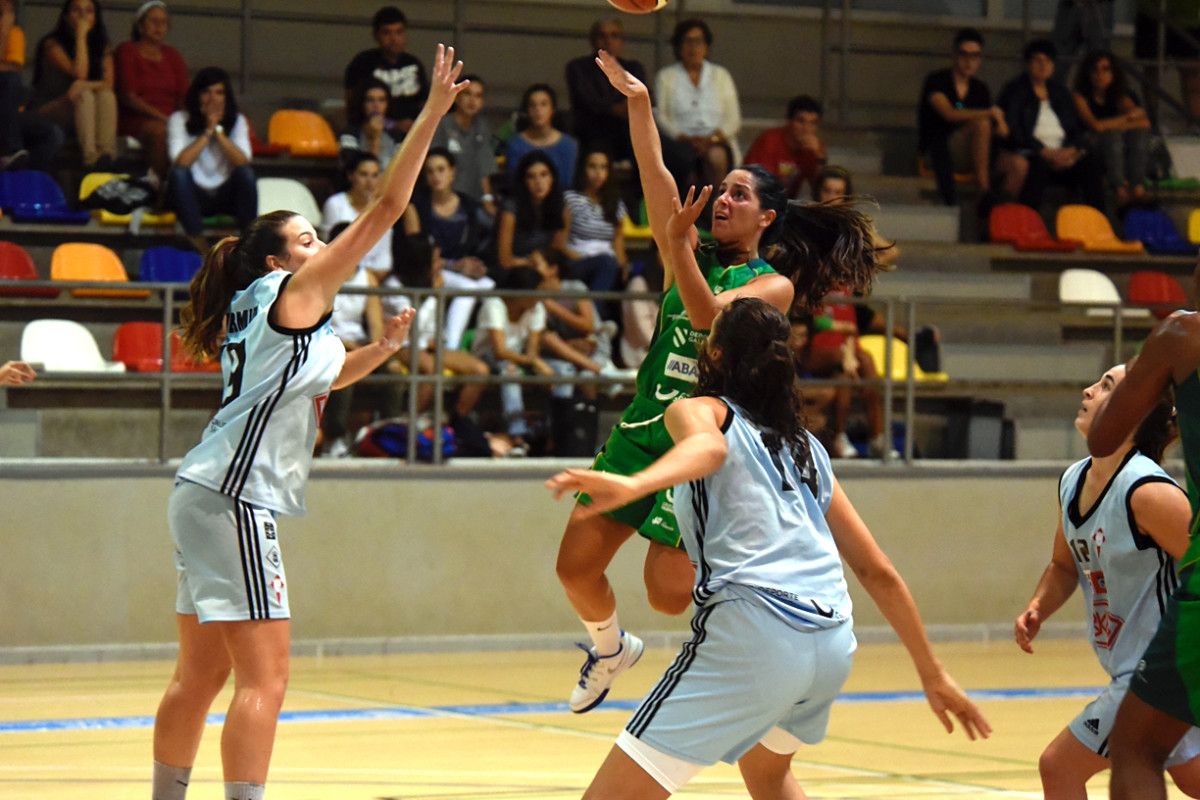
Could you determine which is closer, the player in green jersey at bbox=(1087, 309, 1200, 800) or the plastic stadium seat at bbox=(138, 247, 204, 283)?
the player in green jersey at bbox=(1087, 309, 1200, 800)

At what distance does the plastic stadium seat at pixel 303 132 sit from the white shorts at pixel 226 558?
25.7 feet

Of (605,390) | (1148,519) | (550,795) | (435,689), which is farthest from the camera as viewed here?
(605,390)

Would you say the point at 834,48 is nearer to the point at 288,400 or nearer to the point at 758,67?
the point at 758,67

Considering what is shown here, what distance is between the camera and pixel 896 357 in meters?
11.4

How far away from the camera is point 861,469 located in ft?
34.8

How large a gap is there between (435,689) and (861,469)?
3128 mm

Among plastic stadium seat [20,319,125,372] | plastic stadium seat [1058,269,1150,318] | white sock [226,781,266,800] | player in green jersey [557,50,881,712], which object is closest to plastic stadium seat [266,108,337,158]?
plastic stadium seat [20,319,125,372]

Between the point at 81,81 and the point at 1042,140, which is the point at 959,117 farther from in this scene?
the point at 81,81

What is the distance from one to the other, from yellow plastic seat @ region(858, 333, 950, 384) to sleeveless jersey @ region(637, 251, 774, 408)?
562 cm

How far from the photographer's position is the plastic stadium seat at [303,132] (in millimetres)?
12344

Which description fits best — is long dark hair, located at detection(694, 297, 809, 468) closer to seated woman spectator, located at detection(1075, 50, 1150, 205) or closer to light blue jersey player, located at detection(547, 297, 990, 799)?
light blue jersey player, located at detection(547, 297, 990, 799)

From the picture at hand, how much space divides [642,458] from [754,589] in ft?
4.95

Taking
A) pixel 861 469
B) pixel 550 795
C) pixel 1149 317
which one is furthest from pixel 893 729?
pixel 1149 317

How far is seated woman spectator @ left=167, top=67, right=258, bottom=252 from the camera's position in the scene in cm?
1088
